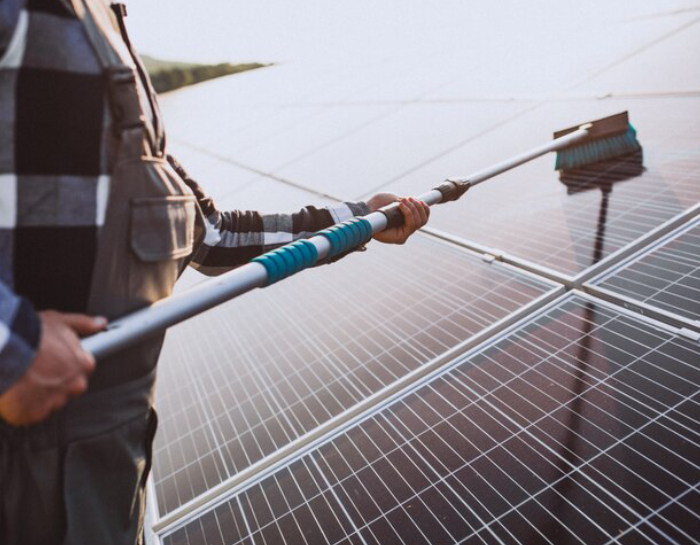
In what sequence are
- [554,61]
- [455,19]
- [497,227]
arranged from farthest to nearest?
[455,19] → [554,61] → [497,227]

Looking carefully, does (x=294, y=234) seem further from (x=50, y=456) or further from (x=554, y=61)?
(x=554, y=61)

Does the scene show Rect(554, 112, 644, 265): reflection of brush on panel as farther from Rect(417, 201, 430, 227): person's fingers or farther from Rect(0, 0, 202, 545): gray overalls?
Rect(0, 0, 202, 545): gray overalls

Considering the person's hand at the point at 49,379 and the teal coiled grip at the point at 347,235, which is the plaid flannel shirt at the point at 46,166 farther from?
the teal coiled grip at the point at 347,235

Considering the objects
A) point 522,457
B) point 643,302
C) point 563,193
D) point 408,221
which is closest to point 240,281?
point 408,221

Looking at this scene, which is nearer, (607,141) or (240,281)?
(240,281)

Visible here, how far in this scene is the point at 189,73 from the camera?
1730 centimetres

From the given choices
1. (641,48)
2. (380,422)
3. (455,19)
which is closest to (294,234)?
(380,422)

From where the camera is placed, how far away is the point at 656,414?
1.24 meters

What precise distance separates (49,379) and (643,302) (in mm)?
1506

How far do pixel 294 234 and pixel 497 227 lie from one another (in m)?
1.08

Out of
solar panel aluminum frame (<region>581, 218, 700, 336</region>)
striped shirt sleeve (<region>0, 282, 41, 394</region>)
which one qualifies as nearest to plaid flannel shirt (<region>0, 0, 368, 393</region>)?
striped shirt sleeve (<region>0, 282, 41, 394</region>)

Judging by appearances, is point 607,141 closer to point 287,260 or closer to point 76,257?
point 287,260

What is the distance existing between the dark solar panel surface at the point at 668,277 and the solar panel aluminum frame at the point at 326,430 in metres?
0.23

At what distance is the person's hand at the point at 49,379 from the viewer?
0.89m
